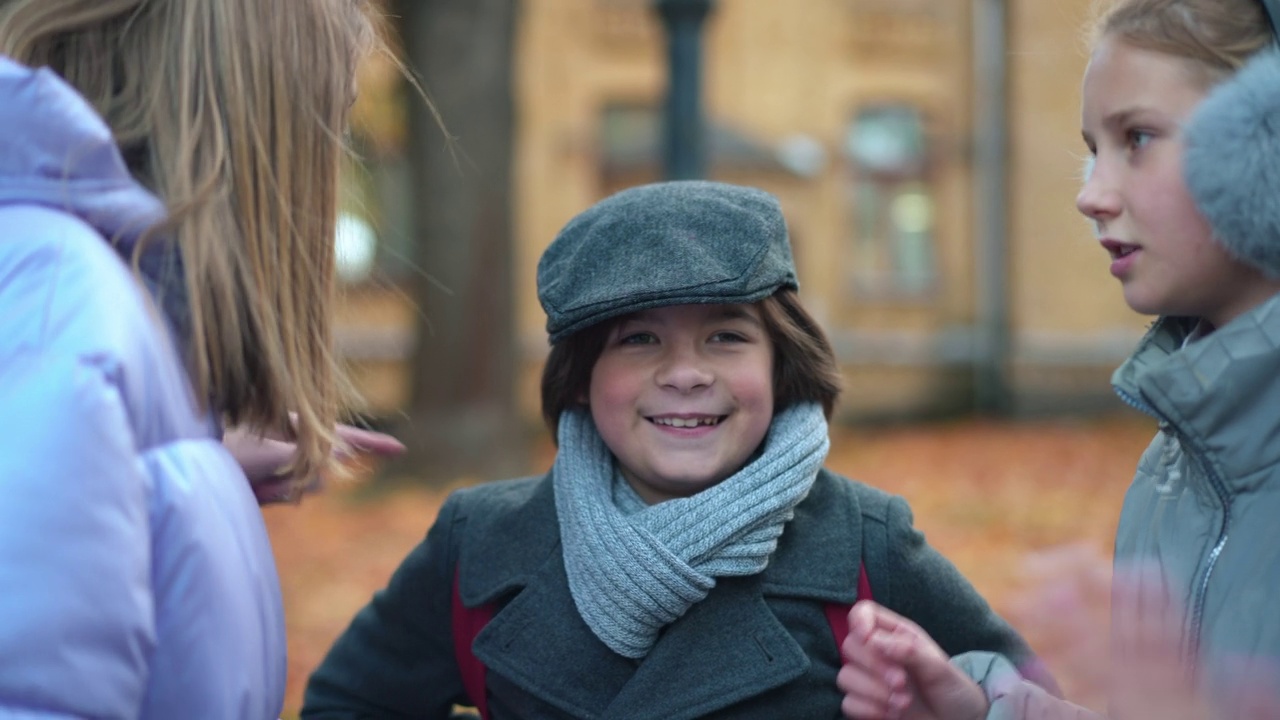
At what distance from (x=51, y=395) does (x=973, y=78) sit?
54.5 ft

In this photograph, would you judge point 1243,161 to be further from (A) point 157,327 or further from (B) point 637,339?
(A) point 157,327

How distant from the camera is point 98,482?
144cm

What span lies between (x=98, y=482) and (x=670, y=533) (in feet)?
3.45

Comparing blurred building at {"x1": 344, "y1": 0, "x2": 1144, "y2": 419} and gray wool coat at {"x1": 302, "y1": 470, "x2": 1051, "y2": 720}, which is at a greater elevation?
gray wool coat at {"x1": 302, "y1": 470, "x2": 1051, "y2": 720}

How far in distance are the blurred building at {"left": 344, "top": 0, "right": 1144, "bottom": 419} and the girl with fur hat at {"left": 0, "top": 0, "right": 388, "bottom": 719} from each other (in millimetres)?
13977

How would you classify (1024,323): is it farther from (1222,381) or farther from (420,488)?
(1222,381)

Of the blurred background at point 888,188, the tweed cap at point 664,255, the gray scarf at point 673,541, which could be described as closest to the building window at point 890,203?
the blurred background at point 888,188

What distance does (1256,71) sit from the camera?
175 cm

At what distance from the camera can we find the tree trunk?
9.24 m

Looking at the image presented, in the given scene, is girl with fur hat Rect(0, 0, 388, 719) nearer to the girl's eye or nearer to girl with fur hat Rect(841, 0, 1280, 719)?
girl with fur hat Rect(841, 0, 1280, 719)

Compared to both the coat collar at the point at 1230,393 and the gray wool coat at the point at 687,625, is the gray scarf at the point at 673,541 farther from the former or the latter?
the coat collar at the point at 1230,393

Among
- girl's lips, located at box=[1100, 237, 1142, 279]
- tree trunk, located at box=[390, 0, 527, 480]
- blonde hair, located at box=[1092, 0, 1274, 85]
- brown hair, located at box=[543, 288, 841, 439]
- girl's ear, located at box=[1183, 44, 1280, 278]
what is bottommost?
tree trunk, located at box=[390, 0, 527, 480]

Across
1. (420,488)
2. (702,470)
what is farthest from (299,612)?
(702,470)

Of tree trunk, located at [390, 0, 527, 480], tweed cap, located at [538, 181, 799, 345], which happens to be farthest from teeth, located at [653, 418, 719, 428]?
tree trunk, located at [390, 0, 527, 480]
